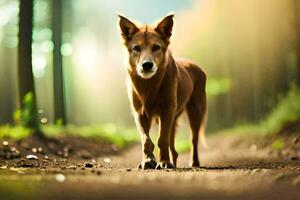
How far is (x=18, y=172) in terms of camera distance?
5414 mm

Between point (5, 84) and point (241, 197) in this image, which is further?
point (5, 84)

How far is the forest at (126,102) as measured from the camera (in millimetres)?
4699

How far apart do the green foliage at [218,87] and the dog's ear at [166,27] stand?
14200 mm

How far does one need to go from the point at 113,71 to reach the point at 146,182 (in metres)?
29.3

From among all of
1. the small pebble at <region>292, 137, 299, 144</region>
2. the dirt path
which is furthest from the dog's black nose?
the small pebble at <region>292, 137, 299, 144</region>

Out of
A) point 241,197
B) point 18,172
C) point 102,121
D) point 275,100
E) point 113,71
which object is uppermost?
point 113,71

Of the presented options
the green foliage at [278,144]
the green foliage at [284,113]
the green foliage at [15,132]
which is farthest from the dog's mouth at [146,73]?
the green foliage at [284,113]

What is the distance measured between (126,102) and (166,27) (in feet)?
84.6

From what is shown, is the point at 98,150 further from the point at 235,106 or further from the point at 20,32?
the point at 235,106

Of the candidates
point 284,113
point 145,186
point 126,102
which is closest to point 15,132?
point 145,186

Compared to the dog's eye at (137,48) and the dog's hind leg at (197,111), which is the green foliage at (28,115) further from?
the dog's eye at (137,48)

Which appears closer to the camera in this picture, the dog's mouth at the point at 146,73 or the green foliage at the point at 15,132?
the dog's mouth at the point at 146,73

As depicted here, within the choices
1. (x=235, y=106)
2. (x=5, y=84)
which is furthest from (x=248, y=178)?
(x=5, y=84)

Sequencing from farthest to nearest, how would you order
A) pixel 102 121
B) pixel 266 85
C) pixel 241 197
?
pixel 102 121 → pixel 266 85 → pixel 241 197
